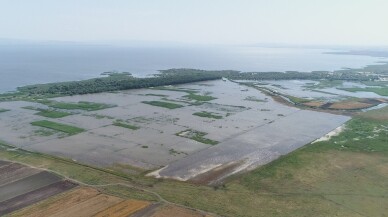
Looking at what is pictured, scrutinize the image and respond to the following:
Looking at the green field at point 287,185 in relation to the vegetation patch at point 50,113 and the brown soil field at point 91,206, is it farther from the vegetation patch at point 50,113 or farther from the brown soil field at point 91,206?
the vegetation patch at point 50,113

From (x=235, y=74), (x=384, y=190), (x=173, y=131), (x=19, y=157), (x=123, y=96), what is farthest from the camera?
(x=235, y=74)

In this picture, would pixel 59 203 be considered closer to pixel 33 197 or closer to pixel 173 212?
pixel 33 197

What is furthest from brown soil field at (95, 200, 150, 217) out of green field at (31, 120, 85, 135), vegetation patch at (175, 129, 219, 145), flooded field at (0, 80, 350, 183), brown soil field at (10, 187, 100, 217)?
green field at (31, 120, 85, 135)

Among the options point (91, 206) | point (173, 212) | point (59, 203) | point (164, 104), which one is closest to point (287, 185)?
point (173, 212)

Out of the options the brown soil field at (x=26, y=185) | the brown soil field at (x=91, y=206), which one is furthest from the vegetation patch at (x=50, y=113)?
the brown soil field at (x=91, y=206)

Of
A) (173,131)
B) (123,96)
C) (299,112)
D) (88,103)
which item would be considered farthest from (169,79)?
(173,131)

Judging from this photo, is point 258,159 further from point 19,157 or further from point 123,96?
point 123,96

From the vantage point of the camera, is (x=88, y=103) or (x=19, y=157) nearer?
(x=19, y=157)
